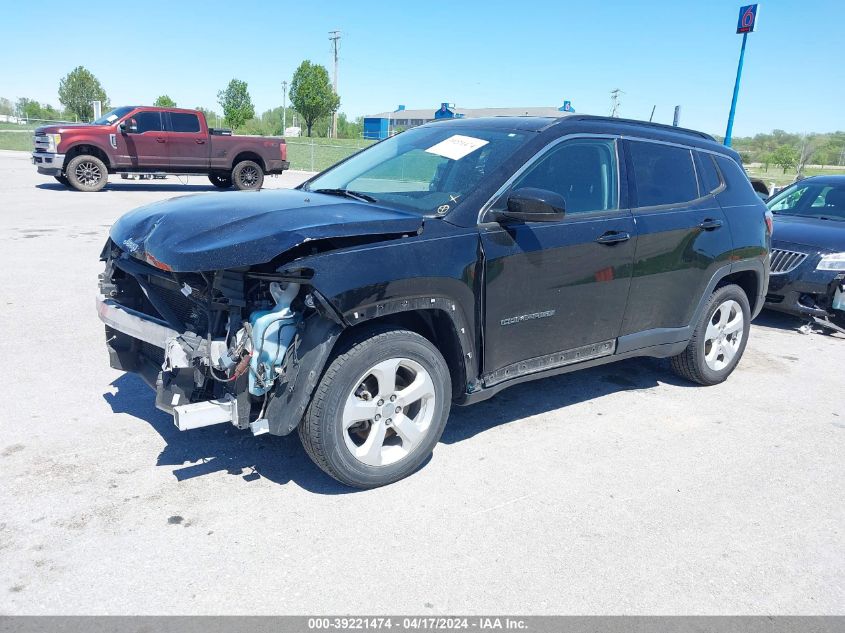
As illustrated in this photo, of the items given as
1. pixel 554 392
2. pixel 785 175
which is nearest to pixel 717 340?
pixel 554 392

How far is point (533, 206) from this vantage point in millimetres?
3682

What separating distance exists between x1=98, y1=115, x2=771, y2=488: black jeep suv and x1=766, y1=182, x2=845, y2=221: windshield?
4183 mm

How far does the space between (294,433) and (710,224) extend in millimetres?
3306

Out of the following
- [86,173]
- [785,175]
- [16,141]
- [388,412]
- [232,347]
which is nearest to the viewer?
[232,347]

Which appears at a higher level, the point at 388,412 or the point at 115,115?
the point at 115,115

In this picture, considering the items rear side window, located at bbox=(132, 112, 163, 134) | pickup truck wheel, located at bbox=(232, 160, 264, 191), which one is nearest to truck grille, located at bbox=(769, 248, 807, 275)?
pickup truck wheel, located at bbox=(232, 160, 264, 191)

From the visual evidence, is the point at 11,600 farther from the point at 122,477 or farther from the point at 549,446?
the point at 549,446

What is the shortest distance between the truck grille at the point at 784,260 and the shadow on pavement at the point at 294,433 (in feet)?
8.73

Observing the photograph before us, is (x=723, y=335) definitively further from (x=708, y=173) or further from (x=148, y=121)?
(x=148, y=121)

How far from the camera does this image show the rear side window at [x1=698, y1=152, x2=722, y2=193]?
517 cm

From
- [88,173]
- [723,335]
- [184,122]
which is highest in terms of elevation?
[184,122]

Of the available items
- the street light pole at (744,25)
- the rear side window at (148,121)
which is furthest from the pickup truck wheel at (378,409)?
the rear side window at (148,121)

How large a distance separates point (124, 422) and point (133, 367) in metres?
0.52

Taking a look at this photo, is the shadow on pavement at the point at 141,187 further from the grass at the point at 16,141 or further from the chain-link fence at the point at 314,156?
the grass at the point at 16,141
